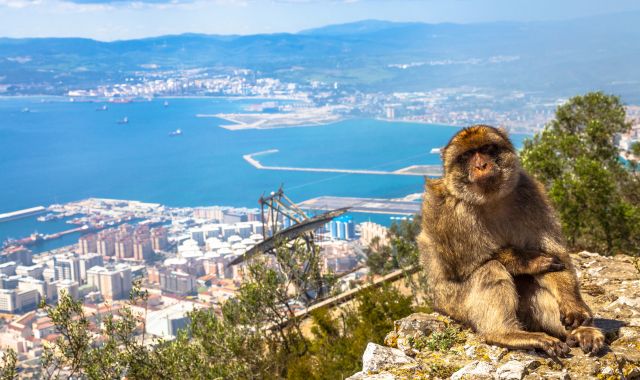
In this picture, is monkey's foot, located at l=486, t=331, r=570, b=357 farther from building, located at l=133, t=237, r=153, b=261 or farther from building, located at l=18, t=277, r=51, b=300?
building, located at l=133, t=237, r=153, b=261

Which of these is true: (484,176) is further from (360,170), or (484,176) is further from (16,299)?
(360,170)

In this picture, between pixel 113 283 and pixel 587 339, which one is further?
pixel 113 283

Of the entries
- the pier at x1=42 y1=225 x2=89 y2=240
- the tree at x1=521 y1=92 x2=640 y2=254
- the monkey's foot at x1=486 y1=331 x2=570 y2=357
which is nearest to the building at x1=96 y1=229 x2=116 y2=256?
the pier at x1=42 y1=225 x2=89 y2=240

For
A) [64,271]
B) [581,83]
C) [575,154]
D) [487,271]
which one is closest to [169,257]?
[64,271]

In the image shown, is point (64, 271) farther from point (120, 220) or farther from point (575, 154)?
point (575, 154)

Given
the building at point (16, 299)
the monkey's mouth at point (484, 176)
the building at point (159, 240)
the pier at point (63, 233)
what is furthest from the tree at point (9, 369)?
the pier at point (63, 233)

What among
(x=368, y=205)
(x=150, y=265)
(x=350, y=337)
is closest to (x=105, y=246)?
(x=150, y=265)

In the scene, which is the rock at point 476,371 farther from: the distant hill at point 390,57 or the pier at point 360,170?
the distant hill at point 390,57
